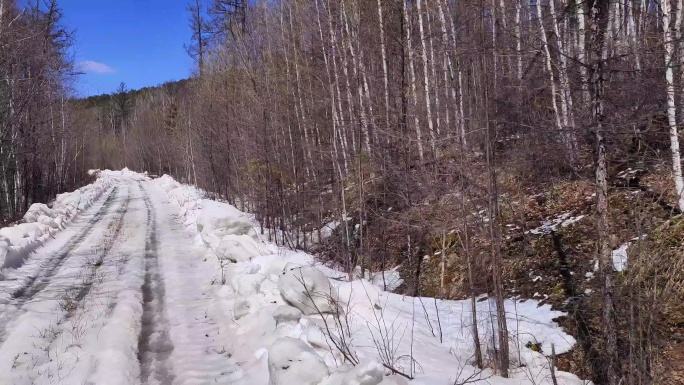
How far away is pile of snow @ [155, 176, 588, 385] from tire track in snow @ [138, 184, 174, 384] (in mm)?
736

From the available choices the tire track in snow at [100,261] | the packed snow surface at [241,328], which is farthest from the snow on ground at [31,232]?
the tire track in snow at [100,261]

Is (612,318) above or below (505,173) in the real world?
below

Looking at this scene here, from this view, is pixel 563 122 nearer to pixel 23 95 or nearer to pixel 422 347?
pixel 422 347

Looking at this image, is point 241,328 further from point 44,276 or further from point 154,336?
point 44,276

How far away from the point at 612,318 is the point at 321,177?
11.2 m

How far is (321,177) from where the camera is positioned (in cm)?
1535

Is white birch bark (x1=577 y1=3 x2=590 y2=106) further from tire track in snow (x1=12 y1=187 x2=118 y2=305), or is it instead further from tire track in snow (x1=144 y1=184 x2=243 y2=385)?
tire track in snow (x1=12 y1=187 x2=118 y2=305)

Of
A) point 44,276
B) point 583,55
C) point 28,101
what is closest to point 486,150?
point 583,55

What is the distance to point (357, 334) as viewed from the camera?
18.2 ft

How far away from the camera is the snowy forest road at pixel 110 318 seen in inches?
195

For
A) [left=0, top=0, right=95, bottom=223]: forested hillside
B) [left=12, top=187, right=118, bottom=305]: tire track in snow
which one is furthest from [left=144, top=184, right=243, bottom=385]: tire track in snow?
[left=0, top=0, right=95, bottom=223]: forested hillside

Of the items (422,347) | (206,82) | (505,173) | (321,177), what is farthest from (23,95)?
(422,347)

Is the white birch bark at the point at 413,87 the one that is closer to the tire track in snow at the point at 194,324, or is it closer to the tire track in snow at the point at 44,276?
the tire track in snow at the point at 194,324

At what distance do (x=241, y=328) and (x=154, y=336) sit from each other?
107cm
